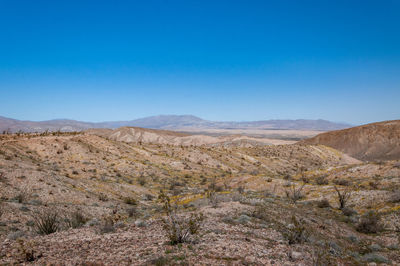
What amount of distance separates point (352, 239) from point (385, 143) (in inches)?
2543

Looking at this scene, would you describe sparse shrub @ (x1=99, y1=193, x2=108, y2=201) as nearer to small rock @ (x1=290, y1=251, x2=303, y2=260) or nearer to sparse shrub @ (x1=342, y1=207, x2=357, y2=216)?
small rock @ (x1=290, y1=251, x2=303, y2=260)

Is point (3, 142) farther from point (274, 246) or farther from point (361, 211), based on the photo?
point (361, 211)

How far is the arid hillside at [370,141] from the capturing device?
56.2m

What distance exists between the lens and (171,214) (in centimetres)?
845

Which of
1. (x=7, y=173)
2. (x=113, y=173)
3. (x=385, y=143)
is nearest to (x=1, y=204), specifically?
(x=7, y=173)

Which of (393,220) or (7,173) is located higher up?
(7,173)

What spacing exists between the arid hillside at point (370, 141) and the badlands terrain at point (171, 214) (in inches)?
1725

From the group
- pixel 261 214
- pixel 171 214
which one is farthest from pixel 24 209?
pixel 261 214

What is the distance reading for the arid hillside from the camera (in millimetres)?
56250

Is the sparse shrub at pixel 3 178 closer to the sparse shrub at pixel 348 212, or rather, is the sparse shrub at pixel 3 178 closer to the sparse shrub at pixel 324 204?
the sparse shrub at pixel 324 204

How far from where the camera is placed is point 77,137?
2972cm

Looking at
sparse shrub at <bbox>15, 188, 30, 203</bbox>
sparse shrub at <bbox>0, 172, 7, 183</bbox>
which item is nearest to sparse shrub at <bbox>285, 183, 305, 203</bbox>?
sparse shrub at <bbox>15, 188, 30, 203</bbox>

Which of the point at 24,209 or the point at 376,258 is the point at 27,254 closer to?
the point at 24,209

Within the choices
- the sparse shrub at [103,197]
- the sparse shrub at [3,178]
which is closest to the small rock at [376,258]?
the sparse shrub at [103,197]
